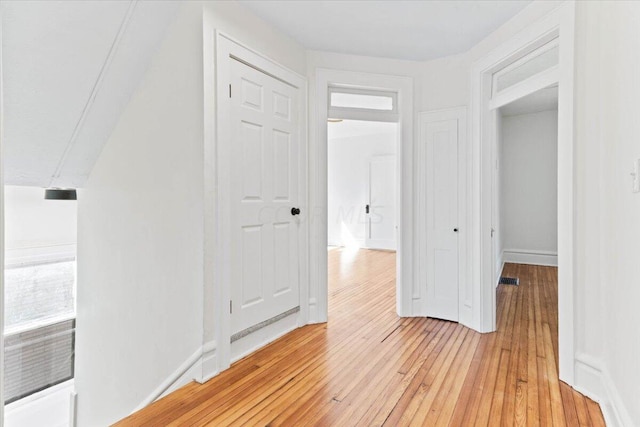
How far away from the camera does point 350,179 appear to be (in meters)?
8.41

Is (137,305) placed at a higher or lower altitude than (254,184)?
lower

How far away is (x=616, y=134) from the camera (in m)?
1.70

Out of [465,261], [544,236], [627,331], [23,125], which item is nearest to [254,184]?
[23,125]

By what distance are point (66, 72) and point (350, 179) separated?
6.71 meters

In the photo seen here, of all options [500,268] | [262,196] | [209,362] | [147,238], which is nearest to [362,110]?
[262,196]

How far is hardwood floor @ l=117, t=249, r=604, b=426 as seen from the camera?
180 cm

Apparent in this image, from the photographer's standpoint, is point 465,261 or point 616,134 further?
point 465,261

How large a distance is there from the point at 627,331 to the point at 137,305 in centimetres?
304

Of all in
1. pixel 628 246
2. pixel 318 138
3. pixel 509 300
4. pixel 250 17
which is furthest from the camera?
pixel 509 300

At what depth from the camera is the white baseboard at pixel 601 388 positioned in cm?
158

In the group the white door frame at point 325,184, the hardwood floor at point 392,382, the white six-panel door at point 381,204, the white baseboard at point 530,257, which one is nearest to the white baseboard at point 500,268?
the white baseboard at point 530,257

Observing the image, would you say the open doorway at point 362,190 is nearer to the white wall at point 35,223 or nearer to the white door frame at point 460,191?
the white door frame at point 460,191

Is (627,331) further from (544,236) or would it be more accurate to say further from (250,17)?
(544,236)

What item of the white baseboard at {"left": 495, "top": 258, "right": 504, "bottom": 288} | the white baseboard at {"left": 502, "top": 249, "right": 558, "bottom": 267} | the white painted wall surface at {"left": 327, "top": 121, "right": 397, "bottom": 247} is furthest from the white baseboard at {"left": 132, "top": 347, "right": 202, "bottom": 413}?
the white painted wall surface at {"left": 327, "top": 121, "right": 397, "bottom": 247}
